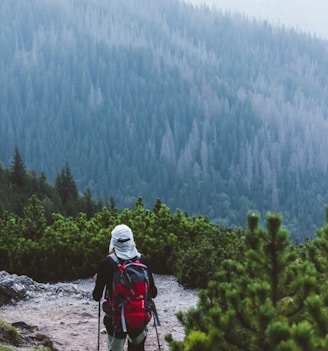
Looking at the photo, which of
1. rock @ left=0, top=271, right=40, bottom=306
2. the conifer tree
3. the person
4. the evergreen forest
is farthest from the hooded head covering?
the conifer tree

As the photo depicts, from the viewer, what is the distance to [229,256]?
11633 millimetres

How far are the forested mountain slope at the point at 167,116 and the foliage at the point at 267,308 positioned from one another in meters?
125

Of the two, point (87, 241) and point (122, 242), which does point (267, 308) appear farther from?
point (87, 241)

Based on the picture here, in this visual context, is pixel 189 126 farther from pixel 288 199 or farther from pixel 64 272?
pixel 64 272

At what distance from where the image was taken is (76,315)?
980cm

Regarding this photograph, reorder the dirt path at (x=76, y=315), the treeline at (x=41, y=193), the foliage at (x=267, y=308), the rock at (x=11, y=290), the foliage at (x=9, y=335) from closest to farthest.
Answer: the foliage at (x=267, y=308) < the foliage at (x=9, y=335) < the dirt path at (x=76, y=315) < the rock at (x=11, y=290) < the treeline at (x=41, y=193)

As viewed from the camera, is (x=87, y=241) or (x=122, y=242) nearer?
(x=122, y=242)

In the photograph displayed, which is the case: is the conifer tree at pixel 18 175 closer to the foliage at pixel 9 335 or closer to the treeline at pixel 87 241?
the treeline at pixel 87 241

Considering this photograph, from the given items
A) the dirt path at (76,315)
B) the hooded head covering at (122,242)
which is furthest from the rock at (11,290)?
the hooded head covering at (122,242)

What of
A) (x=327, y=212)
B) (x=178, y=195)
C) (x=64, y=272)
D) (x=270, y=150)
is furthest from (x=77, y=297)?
(x=270, y=150)

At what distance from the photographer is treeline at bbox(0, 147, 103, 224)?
232 feet

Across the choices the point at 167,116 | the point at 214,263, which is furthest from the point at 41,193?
the point at 167,116

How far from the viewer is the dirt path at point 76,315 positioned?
8.51 metres

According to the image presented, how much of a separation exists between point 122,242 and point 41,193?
7314 cm
